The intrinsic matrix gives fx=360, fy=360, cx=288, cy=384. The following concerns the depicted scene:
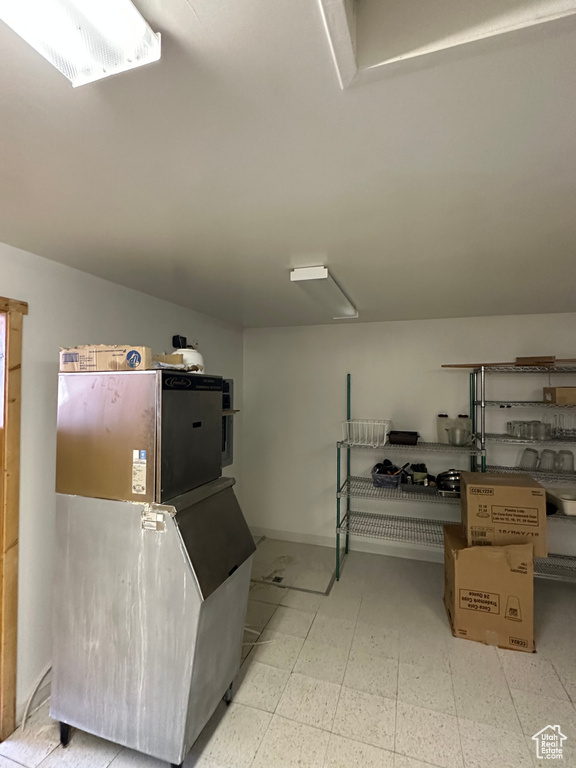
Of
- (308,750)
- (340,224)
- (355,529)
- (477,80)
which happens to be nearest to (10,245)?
(340,224)

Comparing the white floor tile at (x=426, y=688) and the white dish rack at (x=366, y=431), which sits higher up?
the white dish rack at (x=366, y=431)

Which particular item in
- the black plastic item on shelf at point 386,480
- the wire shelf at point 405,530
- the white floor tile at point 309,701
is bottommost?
the white floor tile at point 309,701

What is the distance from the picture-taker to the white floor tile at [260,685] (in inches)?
→ 71.7

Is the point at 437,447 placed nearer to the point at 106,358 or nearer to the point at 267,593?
the point at 267,593

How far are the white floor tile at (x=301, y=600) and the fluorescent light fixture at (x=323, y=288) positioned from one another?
7.22 ft

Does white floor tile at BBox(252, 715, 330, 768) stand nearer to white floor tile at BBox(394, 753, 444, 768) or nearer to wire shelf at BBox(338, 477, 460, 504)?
white floor tile at BBox(394, 753, 444, 768)

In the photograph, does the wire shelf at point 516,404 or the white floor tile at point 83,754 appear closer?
the white floor tile at point 83,754

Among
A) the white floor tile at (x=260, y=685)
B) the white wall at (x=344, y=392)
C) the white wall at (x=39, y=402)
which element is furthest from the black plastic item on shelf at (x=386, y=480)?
the white wall at (x=39, y=402)

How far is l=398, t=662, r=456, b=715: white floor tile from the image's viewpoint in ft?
5.98

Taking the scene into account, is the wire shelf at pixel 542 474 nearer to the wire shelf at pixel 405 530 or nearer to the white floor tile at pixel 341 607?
the wire shelf at pixel 405 530

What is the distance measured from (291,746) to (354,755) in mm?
274

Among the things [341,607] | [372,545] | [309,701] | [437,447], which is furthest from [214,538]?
[372,545]

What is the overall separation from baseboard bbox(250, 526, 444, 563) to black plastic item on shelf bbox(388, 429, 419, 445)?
3.52 ft

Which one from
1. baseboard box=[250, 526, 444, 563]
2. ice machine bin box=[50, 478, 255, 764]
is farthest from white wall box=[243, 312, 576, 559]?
ice machine bin box=[50, 478, 255, 764]
